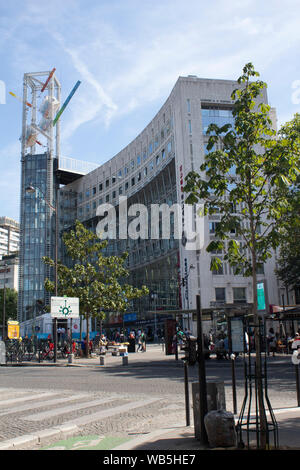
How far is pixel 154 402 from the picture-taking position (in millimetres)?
10438

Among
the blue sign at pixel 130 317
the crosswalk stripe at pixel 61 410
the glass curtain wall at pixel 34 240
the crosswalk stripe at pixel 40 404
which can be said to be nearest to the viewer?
the crosswalk stripe at pixel 61 410

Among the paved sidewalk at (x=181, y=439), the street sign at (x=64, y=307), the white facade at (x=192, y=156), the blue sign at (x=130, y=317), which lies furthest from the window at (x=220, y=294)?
the paved sidewalk at (x=181, y=439)

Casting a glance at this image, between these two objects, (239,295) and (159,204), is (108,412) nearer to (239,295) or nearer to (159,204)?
(239,295)

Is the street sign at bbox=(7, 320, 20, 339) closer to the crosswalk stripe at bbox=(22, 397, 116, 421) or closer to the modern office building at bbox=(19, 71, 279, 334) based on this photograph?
the modern office building at bbox=(19, 71, 279, 334)

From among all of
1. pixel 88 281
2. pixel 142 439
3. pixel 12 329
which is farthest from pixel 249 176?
pixel 12 329

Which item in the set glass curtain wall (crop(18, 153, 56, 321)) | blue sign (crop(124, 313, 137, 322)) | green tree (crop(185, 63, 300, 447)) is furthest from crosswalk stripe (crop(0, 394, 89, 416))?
glass curtain wall (crop(18, 153, 56, 321))

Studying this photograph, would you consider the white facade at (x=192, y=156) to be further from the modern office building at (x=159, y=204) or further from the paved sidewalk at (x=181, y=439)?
the paved sidewalk at (x=181, y=439)

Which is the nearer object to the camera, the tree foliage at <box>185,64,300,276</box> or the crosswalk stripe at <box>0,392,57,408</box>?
the tree foliage at <box>185,64,300,276</box>

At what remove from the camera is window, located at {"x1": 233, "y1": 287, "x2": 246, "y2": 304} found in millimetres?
51438

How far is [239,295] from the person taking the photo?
2034 inches

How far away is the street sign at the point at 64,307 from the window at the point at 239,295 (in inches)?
1075

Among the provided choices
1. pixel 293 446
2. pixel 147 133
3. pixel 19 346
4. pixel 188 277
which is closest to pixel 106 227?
pixel 147 133

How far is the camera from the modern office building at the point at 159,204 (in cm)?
5144
